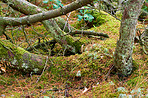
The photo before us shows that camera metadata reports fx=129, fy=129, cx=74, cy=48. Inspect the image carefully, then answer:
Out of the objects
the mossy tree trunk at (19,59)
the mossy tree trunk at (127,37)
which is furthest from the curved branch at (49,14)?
the mossy tree trunk at (127,37)

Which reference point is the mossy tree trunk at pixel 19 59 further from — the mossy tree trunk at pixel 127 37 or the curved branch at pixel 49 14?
the mossy tree trunk at pixel 127 37

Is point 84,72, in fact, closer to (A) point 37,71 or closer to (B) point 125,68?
(B) point 125,68

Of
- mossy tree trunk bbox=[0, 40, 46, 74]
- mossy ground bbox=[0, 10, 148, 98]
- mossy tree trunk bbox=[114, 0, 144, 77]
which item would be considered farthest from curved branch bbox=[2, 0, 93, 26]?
mossy ground bbox=[0, 10, 148, 98]

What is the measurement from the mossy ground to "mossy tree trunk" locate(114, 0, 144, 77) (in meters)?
0.22

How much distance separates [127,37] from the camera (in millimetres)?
2342

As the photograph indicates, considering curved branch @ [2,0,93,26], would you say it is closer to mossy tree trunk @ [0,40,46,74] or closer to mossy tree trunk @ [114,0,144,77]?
mossy tree trunk @ [0,40,46,74]

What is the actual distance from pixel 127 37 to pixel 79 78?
1.33m

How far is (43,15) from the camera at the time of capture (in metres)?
2.57

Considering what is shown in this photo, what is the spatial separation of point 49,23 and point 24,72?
151 centimetres

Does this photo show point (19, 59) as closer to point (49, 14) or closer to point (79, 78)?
point (49, 14)

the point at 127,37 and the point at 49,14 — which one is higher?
the point at 49,14

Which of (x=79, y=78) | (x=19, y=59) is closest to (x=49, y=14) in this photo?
(x=19, y=59)

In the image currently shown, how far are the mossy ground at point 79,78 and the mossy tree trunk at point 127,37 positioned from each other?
0.71 ft

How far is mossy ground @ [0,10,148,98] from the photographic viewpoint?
241cm
